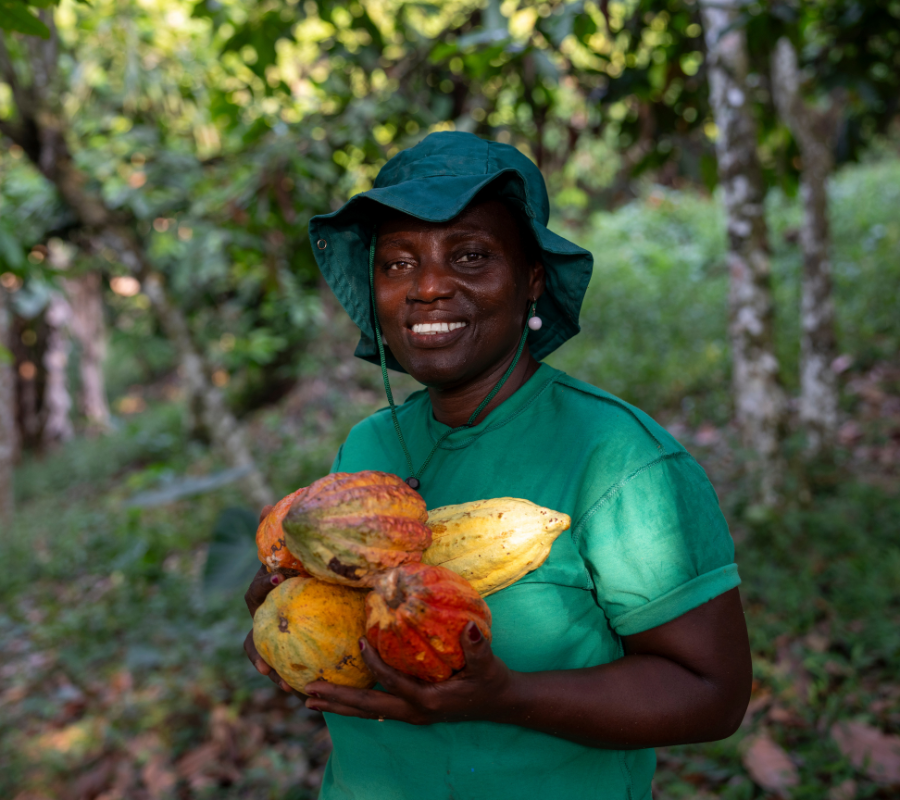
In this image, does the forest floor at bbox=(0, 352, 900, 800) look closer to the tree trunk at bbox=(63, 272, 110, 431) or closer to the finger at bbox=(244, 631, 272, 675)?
the finger at bbox=(244, 631, 272, 675)

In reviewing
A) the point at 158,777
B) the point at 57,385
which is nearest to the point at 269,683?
the point at 158,777

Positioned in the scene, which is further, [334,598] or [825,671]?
[825,671]

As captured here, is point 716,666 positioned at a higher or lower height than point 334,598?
lower

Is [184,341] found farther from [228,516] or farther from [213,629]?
[213,629]

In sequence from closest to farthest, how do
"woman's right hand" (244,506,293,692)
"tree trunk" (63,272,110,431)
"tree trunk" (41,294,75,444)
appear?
"woman's right hand" (244,506,293,692) < "tree trunk" (41,294,75,444) < "tree trunk" (63,272,110,431)

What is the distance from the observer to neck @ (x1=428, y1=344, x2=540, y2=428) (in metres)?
1.26

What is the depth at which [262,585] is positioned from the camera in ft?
3.82

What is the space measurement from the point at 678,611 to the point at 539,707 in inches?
9.2

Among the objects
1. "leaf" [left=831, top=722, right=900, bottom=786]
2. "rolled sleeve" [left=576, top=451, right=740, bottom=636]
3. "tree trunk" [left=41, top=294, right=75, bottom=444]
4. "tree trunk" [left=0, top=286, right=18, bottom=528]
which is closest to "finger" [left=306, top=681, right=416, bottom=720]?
"rolled sleeve" [left=576, top=451, right=740, bottom=636]

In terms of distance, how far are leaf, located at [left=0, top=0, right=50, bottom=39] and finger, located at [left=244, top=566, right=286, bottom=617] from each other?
120cm

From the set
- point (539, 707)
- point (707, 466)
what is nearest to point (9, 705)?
point (539, 707)

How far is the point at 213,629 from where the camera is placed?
4051 millimetres

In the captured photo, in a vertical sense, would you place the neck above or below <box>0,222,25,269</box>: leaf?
below

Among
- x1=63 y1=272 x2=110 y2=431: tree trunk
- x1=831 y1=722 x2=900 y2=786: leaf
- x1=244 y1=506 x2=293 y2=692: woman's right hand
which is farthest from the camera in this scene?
x1=63 y1=272 x2=110 y2=431: tree trunk
